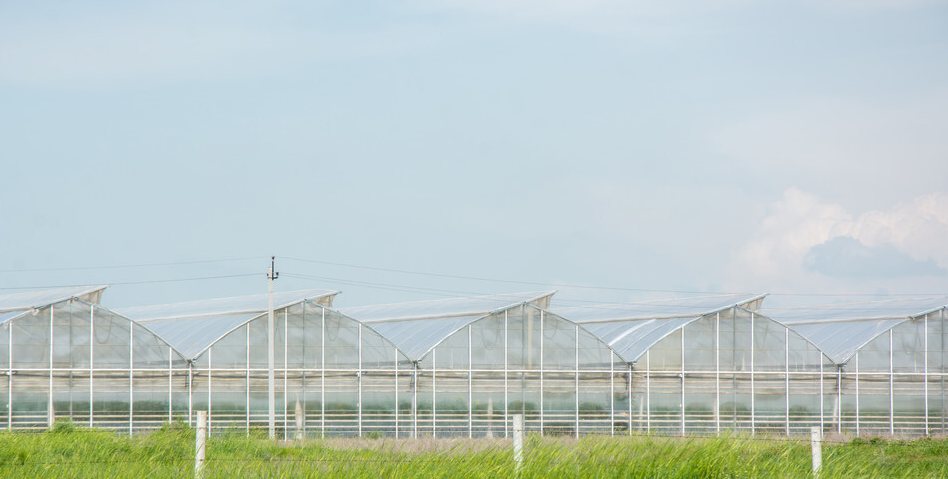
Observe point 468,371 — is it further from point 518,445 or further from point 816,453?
point 816,453

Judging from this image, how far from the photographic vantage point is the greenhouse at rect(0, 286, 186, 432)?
3052 cm

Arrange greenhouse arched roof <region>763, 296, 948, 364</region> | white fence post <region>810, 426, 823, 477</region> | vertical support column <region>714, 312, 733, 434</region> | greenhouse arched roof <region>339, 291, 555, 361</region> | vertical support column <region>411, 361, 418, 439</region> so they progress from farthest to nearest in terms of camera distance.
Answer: greenhouse arched roof <region>763, 296, 948, 364</region>, vertical support column <region>714, 312, 733, 434</region>, greenhouse arched roof <region>339, 291, 555, 361</region>, vertical support column <region>411, 361, 418, 439</region>, white fence post <region>810, 426, 823, 477</region>

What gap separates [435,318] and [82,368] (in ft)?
40.0

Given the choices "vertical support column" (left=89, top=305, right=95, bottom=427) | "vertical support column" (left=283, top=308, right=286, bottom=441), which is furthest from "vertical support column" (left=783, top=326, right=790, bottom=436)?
"vertical support column" (left=89, top=305, right=95, bottom=427)

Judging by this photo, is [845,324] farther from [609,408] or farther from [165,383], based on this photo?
[165,383]

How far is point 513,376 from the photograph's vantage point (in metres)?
33.5

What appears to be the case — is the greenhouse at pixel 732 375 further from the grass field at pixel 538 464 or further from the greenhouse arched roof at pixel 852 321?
the grass field at pixel 538 464

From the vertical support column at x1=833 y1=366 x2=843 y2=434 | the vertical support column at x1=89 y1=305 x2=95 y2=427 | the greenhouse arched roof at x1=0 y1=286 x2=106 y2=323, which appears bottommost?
the vertical support column at x1=833 y1=366 x2=843 y2=434

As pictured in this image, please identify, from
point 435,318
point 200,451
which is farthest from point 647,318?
point 200,451

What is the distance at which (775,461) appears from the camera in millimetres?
15039

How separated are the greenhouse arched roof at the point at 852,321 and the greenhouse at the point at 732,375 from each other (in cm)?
141

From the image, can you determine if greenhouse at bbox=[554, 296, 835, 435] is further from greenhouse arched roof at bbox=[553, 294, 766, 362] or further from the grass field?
the grass field

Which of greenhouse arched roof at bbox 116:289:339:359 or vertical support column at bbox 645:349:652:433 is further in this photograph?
vertical support column at bbox 645:349:652:433

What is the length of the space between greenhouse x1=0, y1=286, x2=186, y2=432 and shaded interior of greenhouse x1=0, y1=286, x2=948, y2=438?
0.04m
